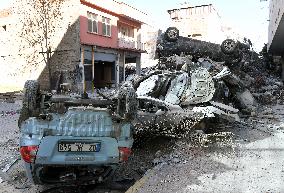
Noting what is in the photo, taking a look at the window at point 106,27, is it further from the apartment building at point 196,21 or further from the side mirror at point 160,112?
the side mirror at point 160,112

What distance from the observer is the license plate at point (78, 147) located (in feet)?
13.1

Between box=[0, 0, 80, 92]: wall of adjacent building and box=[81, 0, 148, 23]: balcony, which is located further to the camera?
Answer: box=[81, 0, 148, 23]: balcony

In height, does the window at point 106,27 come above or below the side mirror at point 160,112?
above

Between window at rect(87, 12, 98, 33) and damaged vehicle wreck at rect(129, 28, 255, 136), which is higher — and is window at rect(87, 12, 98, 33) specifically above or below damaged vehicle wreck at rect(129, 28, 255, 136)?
above

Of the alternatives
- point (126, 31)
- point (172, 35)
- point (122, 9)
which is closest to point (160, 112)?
point (172, 35)

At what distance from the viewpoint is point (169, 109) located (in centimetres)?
655

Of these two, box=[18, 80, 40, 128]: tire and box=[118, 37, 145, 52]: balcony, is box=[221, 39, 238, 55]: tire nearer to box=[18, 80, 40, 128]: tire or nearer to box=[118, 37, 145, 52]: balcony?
box=[18, 80, 40, 128]: tire

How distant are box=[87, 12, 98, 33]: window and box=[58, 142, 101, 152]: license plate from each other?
Answer: 21.4 metres

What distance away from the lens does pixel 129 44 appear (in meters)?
30.3

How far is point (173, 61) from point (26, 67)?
18004 mm

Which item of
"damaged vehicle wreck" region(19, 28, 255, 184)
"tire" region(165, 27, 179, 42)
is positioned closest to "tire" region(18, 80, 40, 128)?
"damaged vehicle wreck" region(19, 28, 255, 184)

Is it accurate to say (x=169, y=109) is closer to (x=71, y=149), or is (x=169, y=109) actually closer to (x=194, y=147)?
(x=194, y=147)

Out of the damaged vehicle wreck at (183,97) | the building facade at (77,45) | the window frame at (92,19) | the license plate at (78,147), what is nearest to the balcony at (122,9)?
the building facade at (77,45)

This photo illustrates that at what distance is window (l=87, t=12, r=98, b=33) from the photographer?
24531 mm
